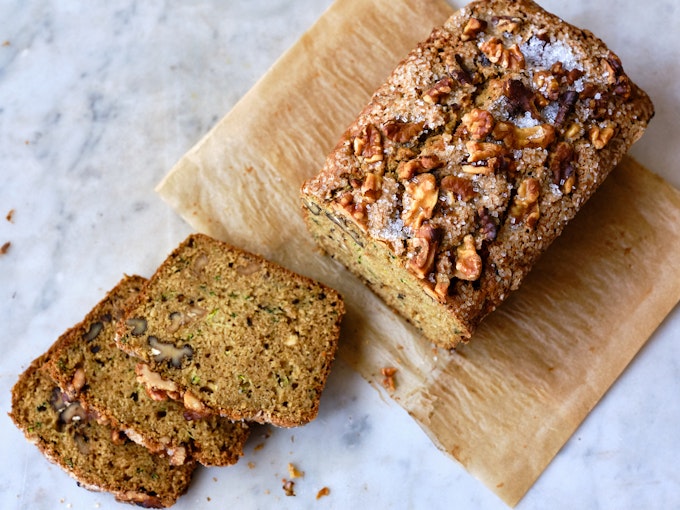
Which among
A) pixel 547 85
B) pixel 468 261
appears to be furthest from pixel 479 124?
pixel 468 261

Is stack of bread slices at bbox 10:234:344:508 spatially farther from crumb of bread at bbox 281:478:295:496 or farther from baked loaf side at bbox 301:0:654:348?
baked loaf side at bbox 301:0:654:348

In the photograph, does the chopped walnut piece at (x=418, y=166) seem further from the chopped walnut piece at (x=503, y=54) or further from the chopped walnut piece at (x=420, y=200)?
the chopped walnut piece at (x=503, y=54)

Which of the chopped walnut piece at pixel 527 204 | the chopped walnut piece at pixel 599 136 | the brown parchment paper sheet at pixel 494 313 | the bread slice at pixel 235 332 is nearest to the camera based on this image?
the chopped walnut piece at pixel 527 204

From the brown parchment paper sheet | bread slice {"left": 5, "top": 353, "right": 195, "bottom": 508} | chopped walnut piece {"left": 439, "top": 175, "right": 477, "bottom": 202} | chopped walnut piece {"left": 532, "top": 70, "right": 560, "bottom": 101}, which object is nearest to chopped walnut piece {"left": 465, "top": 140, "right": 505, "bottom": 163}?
chopped walnut piece {"left": 439, "top": 175, "right": 477, "bottom": 202}

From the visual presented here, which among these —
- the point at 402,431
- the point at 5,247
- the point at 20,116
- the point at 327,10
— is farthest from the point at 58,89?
the point at 402,431

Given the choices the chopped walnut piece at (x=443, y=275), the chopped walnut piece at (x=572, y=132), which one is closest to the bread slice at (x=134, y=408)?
the chopped walnut piece at (x=443, y=275)

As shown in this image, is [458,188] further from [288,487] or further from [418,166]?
[288,487]
